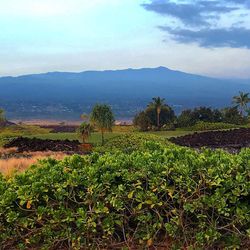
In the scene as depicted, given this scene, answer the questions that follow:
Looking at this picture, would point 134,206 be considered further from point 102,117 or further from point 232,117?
point 232,117

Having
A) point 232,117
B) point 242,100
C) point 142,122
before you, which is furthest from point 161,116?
point 242,100

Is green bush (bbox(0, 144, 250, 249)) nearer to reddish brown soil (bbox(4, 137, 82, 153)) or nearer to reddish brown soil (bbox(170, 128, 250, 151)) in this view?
reddish brown soil (bbox(4, 137, 82, 153))

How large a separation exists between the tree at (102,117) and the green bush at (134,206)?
26075 millimetres

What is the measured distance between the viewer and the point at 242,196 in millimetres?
4875

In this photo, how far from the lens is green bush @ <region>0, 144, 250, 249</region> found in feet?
15.6

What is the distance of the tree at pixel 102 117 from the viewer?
103 feet

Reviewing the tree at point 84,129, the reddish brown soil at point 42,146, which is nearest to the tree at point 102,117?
the tree at point 84,129

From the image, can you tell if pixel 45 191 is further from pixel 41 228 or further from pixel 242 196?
pixel 242 196

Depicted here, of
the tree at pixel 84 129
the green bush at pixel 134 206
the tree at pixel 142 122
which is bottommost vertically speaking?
the tree at pixel 142 122

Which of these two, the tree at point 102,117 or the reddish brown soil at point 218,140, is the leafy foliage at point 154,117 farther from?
the tree at point 102,117

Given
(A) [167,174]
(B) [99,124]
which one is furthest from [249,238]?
(B) [99,124]

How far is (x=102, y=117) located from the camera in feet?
103

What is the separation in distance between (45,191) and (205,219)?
5.19 feet

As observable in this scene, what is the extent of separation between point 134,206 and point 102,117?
87.2ft
